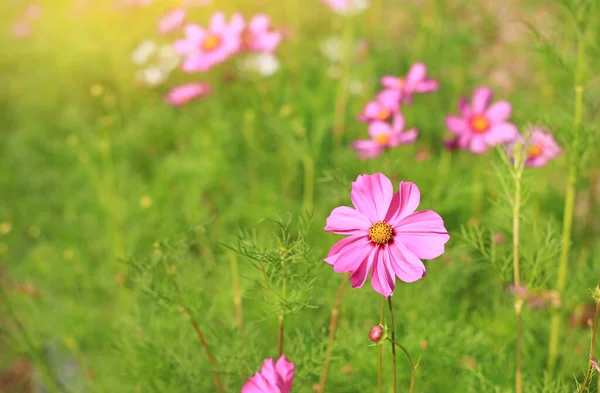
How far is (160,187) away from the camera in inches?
63.6

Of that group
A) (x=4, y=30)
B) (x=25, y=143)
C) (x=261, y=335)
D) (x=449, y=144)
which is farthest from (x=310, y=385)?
(x=4, y=30)

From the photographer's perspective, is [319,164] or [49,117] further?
[49,117]

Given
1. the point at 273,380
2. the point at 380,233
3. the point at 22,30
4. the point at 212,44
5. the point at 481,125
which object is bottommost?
the point at 273,380

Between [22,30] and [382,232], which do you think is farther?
[22,30]

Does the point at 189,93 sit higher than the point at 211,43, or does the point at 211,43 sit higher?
the point at 211,43

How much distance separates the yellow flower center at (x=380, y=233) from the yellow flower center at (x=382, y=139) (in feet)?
1.66

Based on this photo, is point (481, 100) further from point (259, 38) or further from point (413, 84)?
point (259, 38)

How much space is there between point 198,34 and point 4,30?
2.22 m

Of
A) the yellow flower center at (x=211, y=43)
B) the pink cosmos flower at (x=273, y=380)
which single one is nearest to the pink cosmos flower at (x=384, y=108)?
the yellow flower center at (x=211, y=43)

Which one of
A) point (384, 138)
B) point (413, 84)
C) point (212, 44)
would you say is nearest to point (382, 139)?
point (384, 138)

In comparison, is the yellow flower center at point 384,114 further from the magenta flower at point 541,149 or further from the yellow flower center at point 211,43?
the yellow flower center at point 211,43

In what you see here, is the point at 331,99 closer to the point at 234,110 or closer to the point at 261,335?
the point at 234,110

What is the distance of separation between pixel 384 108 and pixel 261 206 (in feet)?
1.53

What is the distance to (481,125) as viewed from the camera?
1.14m
